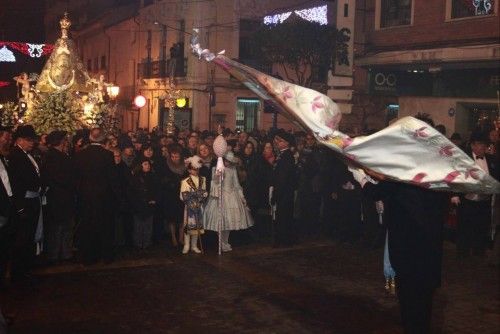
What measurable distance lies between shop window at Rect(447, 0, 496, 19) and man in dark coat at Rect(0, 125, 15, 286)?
1376 cm

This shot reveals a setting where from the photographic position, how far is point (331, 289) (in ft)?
28.3

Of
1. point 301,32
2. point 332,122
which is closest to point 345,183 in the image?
point 332,122

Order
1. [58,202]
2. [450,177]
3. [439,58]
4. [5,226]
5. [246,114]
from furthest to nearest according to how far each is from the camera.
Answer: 1. [246,114]
2. [439,58]
3. [58,202]
4. [5,226]
5. [450,177]

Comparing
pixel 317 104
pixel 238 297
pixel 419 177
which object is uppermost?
pixel 317 104

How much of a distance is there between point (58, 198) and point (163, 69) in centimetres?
2498

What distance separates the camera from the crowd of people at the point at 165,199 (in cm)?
884

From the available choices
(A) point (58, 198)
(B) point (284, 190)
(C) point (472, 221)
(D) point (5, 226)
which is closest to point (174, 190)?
(B) point (284, 190)

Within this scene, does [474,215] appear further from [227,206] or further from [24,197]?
[24,197]

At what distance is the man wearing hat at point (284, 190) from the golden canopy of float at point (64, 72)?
6.56 meters

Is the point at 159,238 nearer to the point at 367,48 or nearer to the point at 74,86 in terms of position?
the point at 74,86

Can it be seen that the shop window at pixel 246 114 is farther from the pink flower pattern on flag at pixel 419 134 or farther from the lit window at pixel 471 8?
the pink flower pattern on flag at pixel 419 134

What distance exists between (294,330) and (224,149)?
4.43 metres

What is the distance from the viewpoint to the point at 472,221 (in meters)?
10.6

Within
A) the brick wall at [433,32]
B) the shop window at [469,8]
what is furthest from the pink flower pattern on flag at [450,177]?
the shop window at [469,8]
